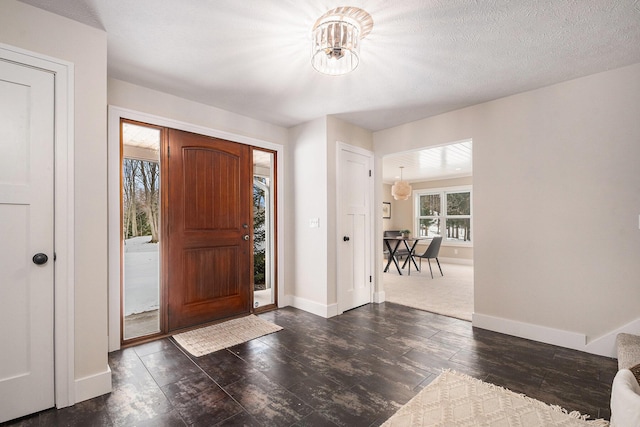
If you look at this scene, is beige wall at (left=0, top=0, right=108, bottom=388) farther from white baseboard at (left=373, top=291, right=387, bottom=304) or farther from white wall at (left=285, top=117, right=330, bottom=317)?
white baseboard at (left=373, top=291, right=387, bottom=304)

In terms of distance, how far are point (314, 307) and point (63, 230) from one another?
100 inches

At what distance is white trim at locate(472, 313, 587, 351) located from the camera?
2.55m

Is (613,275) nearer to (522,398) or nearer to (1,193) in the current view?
(522,398)

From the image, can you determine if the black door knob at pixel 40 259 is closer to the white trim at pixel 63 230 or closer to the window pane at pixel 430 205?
the white trim at pixel 63 230

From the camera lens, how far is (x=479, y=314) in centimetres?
309

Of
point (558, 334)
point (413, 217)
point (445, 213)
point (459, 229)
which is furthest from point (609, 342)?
point (413, 217)

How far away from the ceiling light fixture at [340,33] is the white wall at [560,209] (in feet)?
6.36

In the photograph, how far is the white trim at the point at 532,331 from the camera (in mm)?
2551

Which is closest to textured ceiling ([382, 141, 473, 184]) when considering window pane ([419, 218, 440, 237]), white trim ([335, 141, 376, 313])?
white trim ([335, 141, 376, 313])

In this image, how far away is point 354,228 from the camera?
383cm

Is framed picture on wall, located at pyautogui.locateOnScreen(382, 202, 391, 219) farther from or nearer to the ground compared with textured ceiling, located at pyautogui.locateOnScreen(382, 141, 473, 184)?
nearer to the ground

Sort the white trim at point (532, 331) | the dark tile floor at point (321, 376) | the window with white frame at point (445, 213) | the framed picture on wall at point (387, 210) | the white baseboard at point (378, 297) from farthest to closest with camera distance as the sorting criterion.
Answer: the framed picture on wall at point (387, 210)
the window with white frame at point (445, 213)
the white baseboard at point (378, 297)
the white trim at point (532, 331)
the dark tile floor at point (321, 376)

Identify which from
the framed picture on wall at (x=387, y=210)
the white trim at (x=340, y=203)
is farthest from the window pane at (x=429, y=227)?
the white trim at (x=340, y=203)

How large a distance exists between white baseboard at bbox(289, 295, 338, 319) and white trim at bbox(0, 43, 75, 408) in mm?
2268
